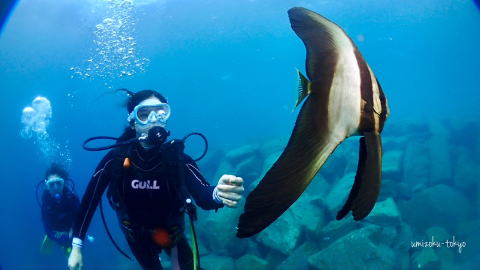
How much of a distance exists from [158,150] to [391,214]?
20.0 feet

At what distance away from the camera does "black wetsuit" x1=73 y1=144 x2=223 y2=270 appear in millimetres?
3547

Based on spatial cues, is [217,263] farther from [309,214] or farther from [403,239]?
[403,239]

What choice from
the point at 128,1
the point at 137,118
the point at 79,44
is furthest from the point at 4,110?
the point at 137,118

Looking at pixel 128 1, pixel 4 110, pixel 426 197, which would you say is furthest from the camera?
pixel 4 110

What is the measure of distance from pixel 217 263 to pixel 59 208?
4.27 metres

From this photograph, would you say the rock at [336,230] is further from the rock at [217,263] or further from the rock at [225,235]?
the rock at [217,263]

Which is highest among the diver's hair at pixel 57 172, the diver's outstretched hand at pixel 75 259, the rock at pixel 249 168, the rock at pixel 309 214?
the rock at pixel 249 168

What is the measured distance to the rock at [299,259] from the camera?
658cm

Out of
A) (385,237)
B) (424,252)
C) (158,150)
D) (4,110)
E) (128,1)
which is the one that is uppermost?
(4,110)

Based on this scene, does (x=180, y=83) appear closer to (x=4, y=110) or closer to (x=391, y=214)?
(x=4, y=110)

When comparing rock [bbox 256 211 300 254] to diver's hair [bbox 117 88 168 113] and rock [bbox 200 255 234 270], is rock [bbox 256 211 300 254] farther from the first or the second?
diver's hair [bbox 117 88 168 113]

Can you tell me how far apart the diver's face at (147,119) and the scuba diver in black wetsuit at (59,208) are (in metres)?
5.16

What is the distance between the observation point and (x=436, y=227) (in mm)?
7984

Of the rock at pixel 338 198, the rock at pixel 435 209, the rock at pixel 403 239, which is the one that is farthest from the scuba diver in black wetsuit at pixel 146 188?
the rock at pixel 435 209
